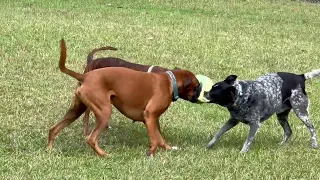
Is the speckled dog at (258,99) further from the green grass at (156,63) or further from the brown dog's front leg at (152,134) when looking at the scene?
the brown dog's front leg at (152,134)

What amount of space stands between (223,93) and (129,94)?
A: 3.79 feet

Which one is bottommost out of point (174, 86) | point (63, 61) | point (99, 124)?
point (99, 124)

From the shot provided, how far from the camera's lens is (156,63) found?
39.2ft

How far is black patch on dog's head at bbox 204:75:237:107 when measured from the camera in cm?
712

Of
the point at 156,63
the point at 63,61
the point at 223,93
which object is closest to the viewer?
the point at 63,61

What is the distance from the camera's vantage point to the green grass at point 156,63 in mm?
6254

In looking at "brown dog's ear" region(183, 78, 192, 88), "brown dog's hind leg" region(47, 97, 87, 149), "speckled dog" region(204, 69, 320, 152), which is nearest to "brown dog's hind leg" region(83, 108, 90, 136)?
"brown dog's hind leg" region(47, 97, 87, 149)

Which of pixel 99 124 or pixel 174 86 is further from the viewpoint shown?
pixel 174 86

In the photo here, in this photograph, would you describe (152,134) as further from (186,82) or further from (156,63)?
(156,63)

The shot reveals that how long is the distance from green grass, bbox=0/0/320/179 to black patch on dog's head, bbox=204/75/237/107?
0.61 metres

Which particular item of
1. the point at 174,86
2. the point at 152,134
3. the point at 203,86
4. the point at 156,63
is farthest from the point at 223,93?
the point at 156,63

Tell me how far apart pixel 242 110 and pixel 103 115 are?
72.1 inches

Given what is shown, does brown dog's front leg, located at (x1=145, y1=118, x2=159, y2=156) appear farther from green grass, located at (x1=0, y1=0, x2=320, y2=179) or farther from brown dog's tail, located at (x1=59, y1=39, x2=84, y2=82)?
brown dog's tail, located at (x1=59, y1=39, x2=84, y2=82)

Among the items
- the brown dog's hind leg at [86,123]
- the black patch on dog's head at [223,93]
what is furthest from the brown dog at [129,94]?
the brown dog's hind leg at [86,123]
